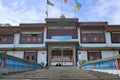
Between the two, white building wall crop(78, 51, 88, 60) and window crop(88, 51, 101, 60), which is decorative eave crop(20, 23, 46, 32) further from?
window crop(88, 51, 101, 60)

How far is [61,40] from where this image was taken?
83.7ft

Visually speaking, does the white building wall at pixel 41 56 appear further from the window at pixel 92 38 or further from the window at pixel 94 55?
the window at pixel 94 55

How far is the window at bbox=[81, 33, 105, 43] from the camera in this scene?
26.1 metres

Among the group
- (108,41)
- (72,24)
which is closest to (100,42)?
(108,41)

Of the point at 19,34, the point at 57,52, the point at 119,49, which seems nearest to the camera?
the point at 119,49

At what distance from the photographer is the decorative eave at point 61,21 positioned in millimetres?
26652

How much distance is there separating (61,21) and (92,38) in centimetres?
563

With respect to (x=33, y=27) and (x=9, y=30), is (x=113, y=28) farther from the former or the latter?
(x=9, y=30)

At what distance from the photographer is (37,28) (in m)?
26.8

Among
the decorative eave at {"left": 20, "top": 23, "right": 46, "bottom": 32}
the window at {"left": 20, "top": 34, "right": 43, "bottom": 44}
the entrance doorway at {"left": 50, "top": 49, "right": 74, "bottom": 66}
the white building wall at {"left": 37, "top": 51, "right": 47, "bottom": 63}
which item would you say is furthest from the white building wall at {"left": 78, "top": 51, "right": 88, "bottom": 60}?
the decorative eave at {"left": 20, "top": 23, "right": 46, "bottom": 32}

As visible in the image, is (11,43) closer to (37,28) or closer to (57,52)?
(37,28)

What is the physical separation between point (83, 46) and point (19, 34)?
1036cm

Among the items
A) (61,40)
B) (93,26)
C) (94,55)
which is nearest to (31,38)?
(61,40)

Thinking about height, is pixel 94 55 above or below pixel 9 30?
below
